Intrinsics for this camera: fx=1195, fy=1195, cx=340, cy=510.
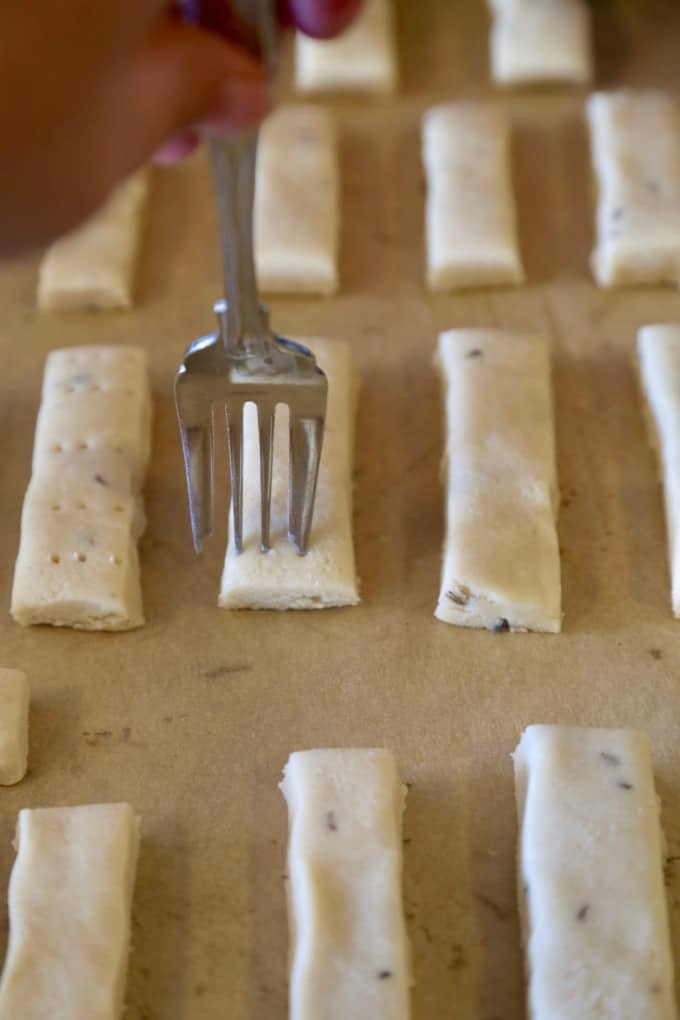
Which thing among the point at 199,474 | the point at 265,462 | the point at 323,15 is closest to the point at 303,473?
the point at 265,462

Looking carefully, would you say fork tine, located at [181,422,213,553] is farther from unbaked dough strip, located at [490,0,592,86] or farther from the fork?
unbaked dough strip, located at [490,0,592,86]

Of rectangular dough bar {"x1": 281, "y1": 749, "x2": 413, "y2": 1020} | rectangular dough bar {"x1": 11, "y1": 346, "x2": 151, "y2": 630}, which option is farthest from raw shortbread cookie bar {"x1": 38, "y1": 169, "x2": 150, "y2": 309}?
rectangular dough bar {"x1": 281, "y1": 749, "x2": 413, "y2": 1020}

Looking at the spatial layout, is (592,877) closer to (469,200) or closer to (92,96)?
(92,96)

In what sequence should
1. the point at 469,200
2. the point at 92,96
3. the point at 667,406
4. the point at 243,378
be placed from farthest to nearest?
1. the point at 469,200
2. the point at 667,406
3. the point at 243,378
4. the point at 92,96

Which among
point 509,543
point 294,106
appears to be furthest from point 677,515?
point 294,106

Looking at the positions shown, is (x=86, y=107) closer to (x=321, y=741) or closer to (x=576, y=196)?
(x=321, y=741)

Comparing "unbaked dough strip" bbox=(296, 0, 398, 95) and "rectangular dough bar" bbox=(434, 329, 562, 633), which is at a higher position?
"unbaked dough strip" bbox=(296, 0, 398, 95)
